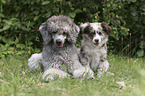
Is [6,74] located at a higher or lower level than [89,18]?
lower

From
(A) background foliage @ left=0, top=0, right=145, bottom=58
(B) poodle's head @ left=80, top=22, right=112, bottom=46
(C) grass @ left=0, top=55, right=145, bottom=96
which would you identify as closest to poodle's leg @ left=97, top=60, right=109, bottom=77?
(C) grass @ left=0, top=55, right=145, bottom=96

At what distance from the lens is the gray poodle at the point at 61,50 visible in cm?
314

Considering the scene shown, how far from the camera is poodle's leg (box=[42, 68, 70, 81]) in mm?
3021

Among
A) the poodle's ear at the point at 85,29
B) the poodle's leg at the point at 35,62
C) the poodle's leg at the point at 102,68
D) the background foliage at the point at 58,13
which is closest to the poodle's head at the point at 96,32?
the poodle's ear at the point at 85,29

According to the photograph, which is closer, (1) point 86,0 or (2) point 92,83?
(2) point 92,83

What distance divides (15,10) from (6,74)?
260 cm

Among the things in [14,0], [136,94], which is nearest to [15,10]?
[14,0]

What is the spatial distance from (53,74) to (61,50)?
0.46 metres

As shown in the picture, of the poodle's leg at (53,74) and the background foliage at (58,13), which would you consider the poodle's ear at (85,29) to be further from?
the background foliage at (58,13)

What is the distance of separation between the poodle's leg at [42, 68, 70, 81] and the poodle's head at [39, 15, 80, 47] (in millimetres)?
425

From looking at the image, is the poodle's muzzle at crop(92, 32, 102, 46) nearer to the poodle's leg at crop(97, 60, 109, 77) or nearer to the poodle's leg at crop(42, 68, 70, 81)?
the poodle's leg at crop(97, 60, 109, 77)

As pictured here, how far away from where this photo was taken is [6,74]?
3314 millimetres

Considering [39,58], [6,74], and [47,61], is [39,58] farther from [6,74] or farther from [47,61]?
[6,74]

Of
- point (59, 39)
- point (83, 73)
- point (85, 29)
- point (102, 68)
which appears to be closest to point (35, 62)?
point (59, 39)
